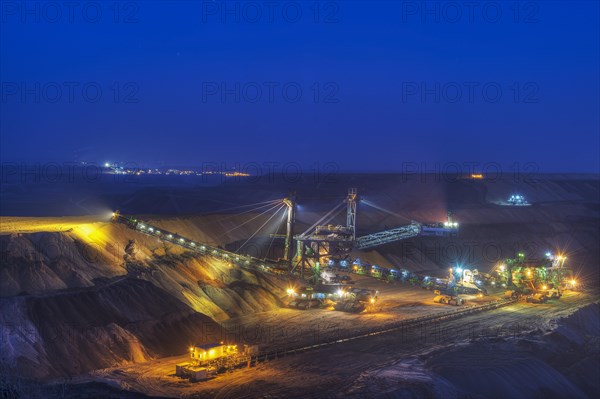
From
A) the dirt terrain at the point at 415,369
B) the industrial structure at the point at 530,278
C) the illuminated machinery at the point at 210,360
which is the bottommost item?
the dirt terrain at the point at 415,369

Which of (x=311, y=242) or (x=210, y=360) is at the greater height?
(x=311, y=242)

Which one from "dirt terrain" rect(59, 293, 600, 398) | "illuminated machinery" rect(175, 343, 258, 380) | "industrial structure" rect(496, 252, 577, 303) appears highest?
"industrial structure" rect(496, 252, 577, 303)

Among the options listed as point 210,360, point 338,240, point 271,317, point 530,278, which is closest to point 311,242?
point 338,240

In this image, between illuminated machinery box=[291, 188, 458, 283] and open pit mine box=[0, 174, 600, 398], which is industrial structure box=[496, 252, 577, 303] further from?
illuminated machinery box=[291, 188, 458, 283]

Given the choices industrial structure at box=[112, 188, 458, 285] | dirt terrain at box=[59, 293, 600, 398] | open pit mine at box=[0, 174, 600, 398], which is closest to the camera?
dirt terrain at box=[59, 293, 600, 398]

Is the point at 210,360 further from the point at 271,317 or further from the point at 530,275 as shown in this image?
the point at 530,275

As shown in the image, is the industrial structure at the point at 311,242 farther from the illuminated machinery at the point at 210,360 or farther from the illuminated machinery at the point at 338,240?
the illuminated machinery at the point at 210,360

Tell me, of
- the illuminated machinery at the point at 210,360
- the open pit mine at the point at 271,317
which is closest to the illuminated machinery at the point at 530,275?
the open pit mine at the point at 271,317

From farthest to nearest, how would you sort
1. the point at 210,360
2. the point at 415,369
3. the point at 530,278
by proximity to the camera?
the point at 530,278
the point at 415,369
the point at 210,360

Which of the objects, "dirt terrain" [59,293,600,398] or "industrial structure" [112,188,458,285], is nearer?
"dirt terrain" [59,293,600,398]

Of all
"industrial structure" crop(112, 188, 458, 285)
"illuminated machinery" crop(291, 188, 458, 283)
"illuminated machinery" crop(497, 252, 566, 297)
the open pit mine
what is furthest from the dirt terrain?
"illuminated machinery" crop(497, 252, 566, 297)
